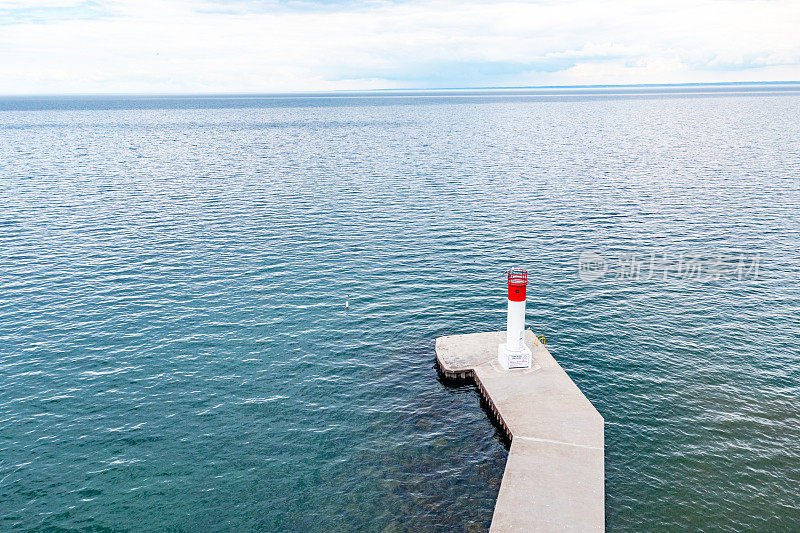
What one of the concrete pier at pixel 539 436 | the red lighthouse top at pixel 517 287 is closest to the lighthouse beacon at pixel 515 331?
the red lighthouse top at pixel 517 287

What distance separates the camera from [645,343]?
4356cm

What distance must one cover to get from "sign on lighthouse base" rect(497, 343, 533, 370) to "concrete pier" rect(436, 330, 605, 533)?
412 millimetres

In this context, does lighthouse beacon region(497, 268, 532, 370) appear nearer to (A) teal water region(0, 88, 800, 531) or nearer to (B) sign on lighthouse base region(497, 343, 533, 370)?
(B) sign on lighthouse base region(497, 343, 533, 370)

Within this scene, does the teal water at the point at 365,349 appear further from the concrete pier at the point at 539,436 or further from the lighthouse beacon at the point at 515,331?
the lighthouse beacon at the point at 515,331

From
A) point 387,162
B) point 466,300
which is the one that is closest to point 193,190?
point 387,162

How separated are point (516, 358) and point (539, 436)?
784 centimetres

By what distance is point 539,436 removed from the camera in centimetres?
3119

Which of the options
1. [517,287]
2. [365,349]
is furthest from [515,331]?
[365,349]

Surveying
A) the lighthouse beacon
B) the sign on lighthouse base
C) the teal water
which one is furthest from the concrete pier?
the teal water

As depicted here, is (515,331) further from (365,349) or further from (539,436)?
(365,349)

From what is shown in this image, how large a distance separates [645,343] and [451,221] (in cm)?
3827

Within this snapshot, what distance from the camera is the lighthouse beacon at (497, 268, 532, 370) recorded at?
37.2 meters

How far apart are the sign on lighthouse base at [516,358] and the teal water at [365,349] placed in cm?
325

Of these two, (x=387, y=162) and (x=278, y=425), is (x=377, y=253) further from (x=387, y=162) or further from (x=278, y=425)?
(x=387, y=162)
